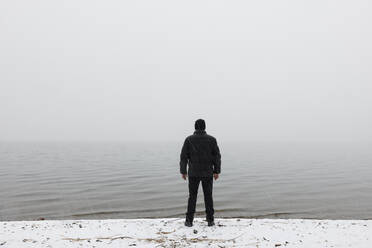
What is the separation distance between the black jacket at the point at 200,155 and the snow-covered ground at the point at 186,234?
144 cm

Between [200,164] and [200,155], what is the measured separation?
0.77ft

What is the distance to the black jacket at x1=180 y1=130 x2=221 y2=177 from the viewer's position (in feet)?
25.7

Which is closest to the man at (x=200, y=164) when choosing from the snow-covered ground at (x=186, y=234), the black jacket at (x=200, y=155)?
the black jacket at (x=200, y=155)

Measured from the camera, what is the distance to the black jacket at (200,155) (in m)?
7.84

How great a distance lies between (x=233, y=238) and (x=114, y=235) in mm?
2776

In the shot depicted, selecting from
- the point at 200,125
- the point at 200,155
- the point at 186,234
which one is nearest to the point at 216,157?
the point at 200,155

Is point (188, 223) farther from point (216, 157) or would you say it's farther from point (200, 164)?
point (216, 157)

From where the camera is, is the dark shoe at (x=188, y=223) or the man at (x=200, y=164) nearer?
the dark shoe at (x=188, y=223)

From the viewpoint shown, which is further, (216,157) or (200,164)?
(216,157)

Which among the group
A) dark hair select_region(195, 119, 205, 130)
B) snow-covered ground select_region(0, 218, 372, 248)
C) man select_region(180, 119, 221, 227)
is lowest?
snow-covered ground select_region(0, 218, 372, 248)

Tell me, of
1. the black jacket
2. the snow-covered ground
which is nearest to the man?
the black jacket

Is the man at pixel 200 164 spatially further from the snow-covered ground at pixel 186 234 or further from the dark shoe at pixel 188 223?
the snow-covered ground at pixel 186 234

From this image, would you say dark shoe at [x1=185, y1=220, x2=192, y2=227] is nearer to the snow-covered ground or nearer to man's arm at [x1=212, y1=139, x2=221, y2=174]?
the snow-covered ground

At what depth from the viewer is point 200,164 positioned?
7.84 meters
